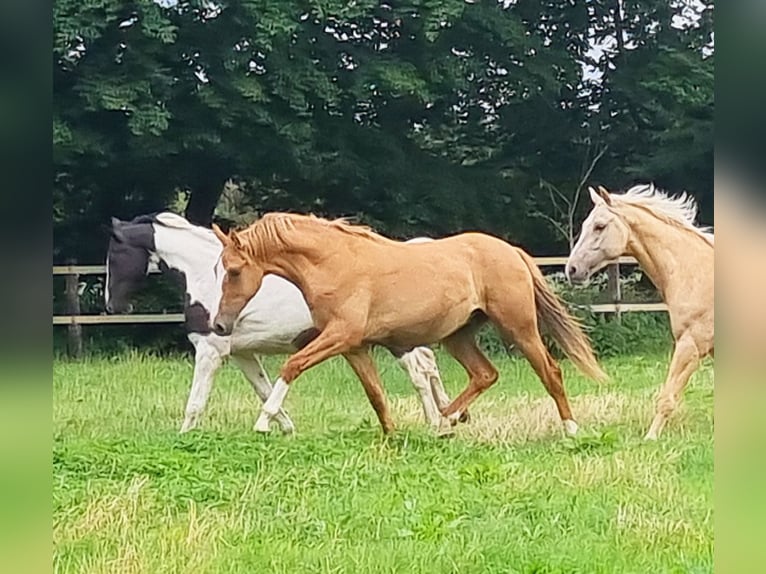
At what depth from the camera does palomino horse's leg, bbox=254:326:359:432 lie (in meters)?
3.40

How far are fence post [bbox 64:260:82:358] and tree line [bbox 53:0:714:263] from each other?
0.07 m

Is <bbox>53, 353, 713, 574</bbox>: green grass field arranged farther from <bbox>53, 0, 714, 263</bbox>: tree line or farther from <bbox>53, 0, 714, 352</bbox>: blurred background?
<bbox>53, 0, 714, 263</bbox>: tree line

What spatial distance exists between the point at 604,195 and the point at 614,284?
1.02 ft

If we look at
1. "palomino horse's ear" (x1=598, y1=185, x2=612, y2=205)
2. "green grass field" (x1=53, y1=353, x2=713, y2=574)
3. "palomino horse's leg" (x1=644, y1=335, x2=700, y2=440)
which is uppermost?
"palomino horse's ear" (x1=598, y1=185, x2=612, y2=205)

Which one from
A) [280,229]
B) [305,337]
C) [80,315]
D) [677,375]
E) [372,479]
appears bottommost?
[372,479]

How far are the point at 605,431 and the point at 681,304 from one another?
20.0 inches

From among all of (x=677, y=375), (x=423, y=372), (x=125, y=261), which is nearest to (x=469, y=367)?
→ (x=423, y=372)

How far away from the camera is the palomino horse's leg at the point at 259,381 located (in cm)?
341

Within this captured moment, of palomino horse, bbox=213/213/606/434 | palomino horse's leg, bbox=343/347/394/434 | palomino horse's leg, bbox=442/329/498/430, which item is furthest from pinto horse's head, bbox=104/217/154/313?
palomino horse's leg, bbox=442/329/498/430

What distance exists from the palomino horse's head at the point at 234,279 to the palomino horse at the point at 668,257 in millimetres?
1077

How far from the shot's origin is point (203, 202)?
339 centimetres

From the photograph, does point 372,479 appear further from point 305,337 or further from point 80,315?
point 80,315
